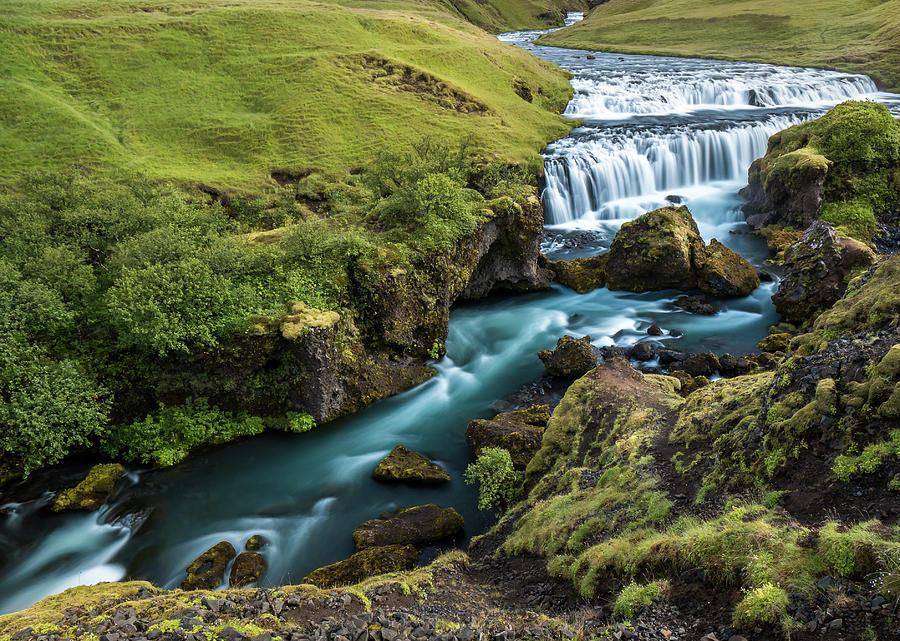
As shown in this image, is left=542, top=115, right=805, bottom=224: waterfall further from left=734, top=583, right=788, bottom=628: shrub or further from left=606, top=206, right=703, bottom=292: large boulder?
left=734, top=583, right=788, bottom=628: shrub

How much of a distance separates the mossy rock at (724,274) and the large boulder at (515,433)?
15819 millimetres

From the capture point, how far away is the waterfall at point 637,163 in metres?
45.2

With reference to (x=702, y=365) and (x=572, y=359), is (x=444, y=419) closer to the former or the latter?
(x=572, y=359)

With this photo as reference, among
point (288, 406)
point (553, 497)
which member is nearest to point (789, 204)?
point (553, 497)

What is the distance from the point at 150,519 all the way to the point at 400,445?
939cm

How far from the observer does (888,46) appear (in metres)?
87.6

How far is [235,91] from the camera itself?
56438 mm

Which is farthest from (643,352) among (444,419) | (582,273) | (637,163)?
(637,163)

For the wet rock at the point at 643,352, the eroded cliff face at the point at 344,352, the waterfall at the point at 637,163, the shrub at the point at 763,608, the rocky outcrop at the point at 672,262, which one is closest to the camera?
the shrub at the point at 763,608

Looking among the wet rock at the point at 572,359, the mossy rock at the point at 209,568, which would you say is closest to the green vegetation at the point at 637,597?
the mossy rock at the point at 209,568

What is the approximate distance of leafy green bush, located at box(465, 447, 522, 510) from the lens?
18.1 metres

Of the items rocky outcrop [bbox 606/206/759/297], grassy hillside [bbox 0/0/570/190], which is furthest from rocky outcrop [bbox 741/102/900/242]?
grassy hillside [bbox 0/0/570/190]

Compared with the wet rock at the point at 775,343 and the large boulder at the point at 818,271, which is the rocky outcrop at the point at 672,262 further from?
the wet rock at the point at 775,343

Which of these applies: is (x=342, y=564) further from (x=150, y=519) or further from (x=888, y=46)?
(x=888, y=46)
